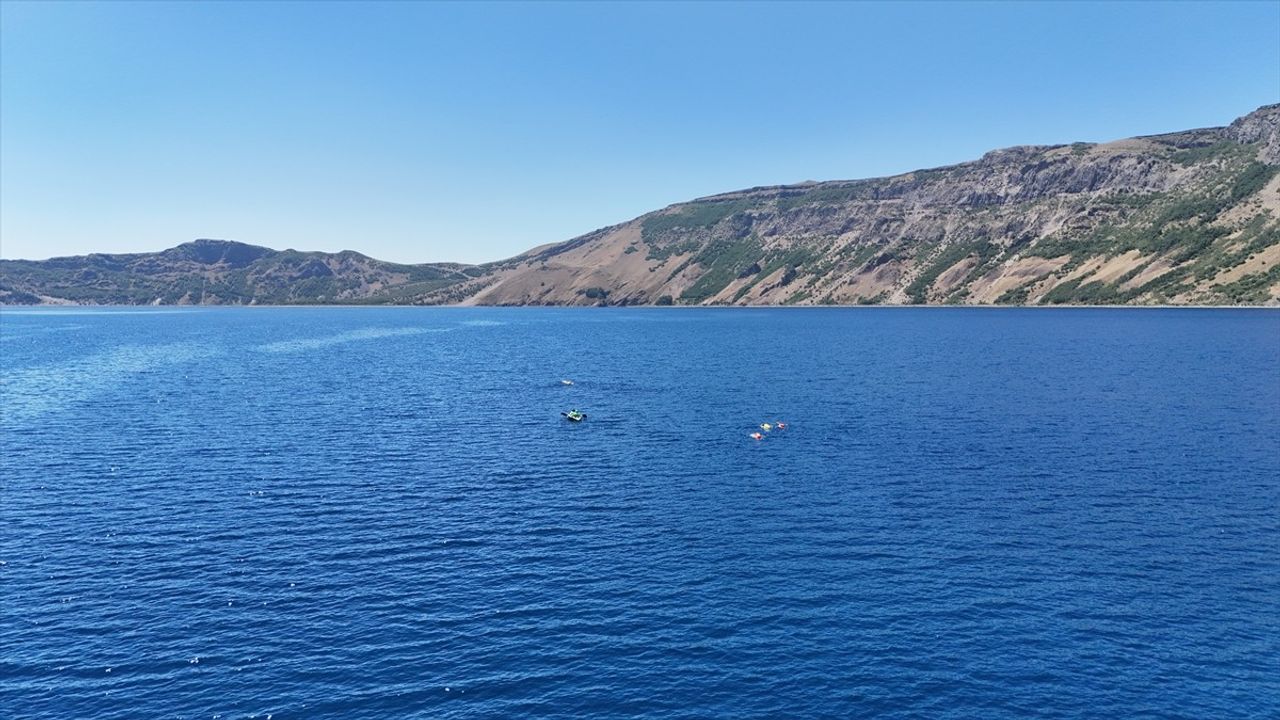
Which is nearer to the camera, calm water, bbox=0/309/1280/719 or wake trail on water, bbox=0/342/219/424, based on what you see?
calm water, bbox=0/309/1280/719

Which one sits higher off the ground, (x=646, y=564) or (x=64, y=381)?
(x=64, y=381)

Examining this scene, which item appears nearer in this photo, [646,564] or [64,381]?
[646,564]

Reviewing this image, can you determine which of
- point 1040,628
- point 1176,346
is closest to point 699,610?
point 1040,628

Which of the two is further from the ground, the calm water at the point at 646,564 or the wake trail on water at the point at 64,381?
the wake trail on water at the point at 64,381

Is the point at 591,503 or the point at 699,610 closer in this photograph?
the point at 699,610

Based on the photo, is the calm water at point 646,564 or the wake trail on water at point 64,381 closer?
the calm water at point 646,564

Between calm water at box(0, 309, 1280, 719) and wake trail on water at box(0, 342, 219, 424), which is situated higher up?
wake trail on water at box(0, 342, 219, 424)

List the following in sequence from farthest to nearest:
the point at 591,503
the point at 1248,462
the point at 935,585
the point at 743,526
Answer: the point at 1248,462 → the point at 591,503 → the point at 743,526 → the point at 935,585

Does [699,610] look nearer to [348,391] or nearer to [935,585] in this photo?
[935,585]
